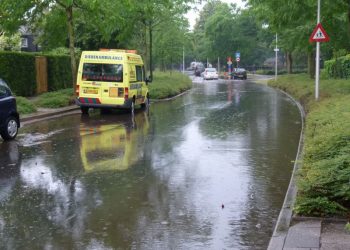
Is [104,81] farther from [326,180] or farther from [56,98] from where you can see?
[326,180]

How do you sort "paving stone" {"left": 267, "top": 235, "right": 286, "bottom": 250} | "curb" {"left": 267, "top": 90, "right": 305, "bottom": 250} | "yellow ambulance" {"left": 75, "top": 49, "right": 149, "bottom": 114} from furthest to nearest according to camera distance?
"yellow ambulance" {"left": 75, "top": 49, "right": 149, "bottom": 114}, "curb" {"left": 267, "top": 90, "right": 305, "bottom": 250}, "paving stone" {"left": 267, "top": 235, "right": 286, "bottom": 250}

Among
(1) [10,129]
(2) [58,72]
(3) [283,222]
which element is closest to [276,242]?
(3) [283,222]

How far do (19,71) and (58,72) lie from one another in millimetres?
4541

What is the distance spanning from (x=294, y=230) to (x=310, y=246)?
0.56m

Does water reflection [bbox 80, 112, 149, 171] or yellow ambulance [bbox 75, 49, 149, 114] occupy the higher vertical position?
yellow ambulance [bbox 75, 49, 149, 114]

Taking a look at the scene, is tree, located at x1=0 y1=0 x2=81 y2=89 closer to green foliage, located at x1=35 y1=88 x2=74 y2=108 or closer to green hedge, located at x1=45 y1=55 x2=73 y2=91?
green foliage, located at x1=35 y1=88 x2=74 y2=108

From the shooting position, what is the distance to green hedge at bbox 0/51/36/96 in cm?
2300

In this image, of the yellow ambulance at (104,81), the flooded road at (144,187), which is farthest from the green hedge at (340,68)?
the flooded road at (144,187)

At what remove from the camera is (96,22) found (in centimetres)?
2323

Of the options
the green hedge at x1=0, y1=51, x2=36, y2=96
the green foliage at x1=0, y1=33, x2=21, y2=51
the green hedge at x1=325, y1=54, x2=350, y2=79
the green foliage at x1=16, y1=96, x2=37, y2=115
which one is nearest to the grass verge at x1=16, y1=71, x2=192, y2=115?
the green foliage at x1=16, y1=96, x2=37, y2=115

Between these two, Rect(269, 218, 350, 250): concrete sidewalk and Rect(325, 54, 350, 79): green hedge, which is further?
Rect(325, 54, 350, 79): green hedge

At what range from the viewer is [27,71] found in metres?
25.0

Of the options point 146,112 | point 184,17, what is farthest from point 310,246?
point 184,17

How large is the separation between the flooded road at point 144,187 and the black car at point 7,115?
1.08ft
